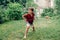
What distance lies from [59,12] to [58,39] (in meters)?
9.99

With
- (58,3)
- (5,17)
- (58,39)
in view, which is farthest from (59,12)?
(58,39)

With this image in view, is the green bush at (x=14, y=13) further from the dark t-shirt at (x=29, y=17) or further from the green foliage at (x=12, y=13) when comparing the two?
the dark t-shirt at (x=29, y=17)

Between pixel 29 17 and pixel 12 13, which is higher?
pixel 29 17

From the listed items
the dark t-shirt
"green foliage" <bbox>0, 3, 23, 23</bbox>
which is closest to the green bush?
"green foliage" <bbox>0, 3, 23, 23</bbox>

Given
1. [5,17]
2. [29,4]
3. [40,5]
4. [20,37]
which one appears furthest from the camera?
[40,5]

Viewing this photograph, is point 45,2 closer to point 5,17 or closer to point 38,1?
point 38,1

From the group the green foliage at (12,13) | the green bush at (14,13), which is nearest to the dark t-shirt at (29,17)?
the green foliage at (12,13)

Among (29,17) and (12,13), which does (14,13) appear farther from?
(29,17)

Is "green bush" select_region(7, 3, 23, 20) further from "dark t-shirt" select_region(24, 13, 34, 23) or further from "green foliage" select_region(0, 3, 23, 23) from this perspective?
"dark t-shirt" select_region(24, 13, 34, 23)

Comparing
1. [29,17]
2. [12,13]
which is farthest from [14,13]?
[29,17]

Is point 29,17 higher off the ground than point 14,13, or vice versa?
point 29,17

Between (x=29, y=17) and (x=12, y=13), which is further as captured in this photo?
(x=12, y=13)

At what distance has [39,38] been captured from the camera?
8844 mm

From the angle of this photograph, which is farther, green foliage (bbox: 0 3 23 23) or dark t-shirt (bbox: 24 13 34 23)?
green foliage (bbox: 0 3 23 23)
